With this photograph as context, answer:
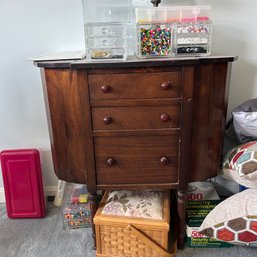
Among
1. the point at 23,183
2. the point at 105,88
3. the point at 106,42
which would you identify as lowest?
the point at 23,183

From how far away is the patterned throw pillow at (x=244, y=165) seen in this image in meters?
1.17

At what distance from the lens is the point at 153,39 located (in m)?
1.15

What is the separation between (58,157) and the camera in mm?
1271

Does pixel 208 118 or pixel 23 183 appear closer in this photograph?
pixel 208 118

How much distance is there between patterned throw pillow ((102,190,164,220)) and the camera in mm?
1273

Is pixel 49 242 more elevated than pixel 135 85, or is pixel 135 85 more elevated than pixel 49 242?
pixel 135 85

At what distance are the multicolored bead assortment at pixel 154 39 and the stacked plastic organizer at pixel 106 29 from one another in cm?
9

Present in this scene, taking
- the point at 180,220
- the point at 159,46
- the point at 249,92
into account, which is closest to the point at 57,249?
the point at 180,220

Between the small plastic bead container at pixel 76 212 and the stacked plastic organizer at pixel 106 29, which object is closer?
the stacked plastic organizer at pixel 106 29

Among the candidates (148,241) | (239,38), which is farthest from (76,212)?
(239,38)

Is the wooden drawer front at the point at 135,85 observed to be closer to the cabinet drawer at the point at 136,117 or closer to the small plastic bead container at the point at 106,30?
the cabinet drawer at the point at 136,117

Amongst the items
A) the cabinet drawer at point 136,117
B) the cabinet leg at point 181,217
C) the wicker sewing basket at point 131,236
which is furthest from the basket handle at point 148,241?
the cabinet drawer at point 136,117

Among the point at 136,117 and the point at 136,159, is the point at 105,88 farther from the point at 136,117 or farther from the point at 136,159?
the point at 136,159

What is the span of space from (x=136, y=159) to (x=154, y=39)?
20.7 inches
